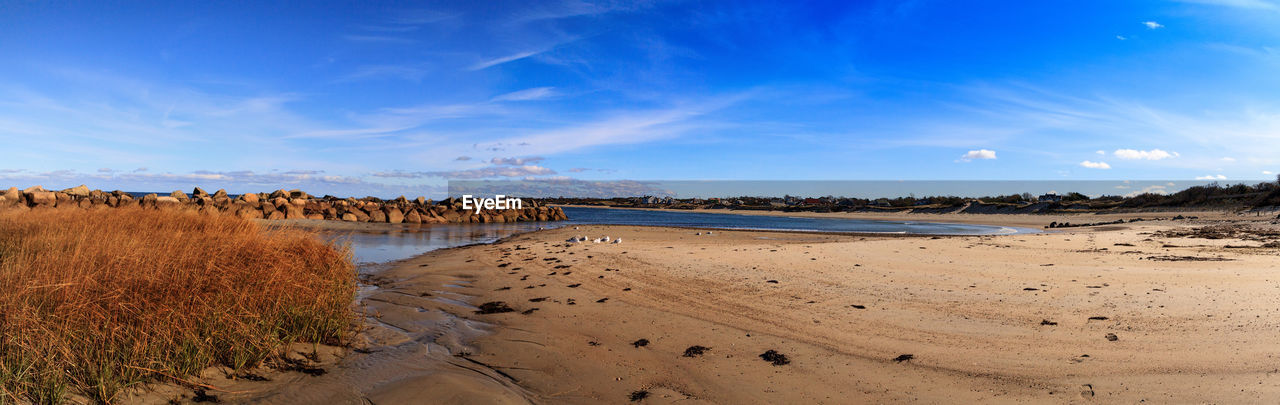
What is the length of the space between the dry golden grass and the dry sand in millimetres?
663

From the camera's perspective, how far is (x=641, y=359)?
5273 millimetres

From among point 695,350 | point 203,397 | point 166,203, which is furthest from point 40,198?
point 695,350

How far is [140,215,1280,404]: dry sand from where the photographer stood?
14.3 feet

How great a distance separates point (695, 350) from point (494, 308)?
142 inches

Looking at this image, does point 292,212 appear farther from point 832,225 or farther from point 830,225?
point 832,225

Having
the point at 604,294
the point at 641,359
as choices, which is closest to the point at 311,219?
the point at 604,294

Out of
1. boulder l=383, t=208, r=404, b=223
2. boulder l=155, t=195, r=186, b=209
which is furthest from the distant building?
boulder l=155, t=195, r=186, b=209

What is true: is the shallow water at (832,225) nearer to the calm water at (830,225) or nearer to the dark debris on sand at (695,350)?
the calm water at (830,225)

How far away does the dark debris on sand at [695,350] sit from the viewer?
531 cm

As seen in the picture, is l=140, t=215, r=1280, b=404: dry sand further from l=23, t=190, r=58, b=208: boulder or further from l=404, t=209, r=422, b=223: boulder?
l=23, t=190, r=58, b=208: boulder

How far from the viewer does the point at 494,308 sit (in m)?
7.85

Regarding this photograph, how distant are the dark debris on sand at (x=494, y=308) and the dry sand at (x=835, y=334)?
0.14m

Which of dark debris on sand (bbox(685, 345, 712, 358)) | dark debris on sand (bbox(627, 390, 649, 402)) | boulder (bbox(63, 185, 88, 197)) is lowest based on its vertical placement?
dark debris on sand (bbox(627, 390, 649, 402))

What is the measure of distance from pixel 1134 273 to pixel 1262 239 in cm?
929
